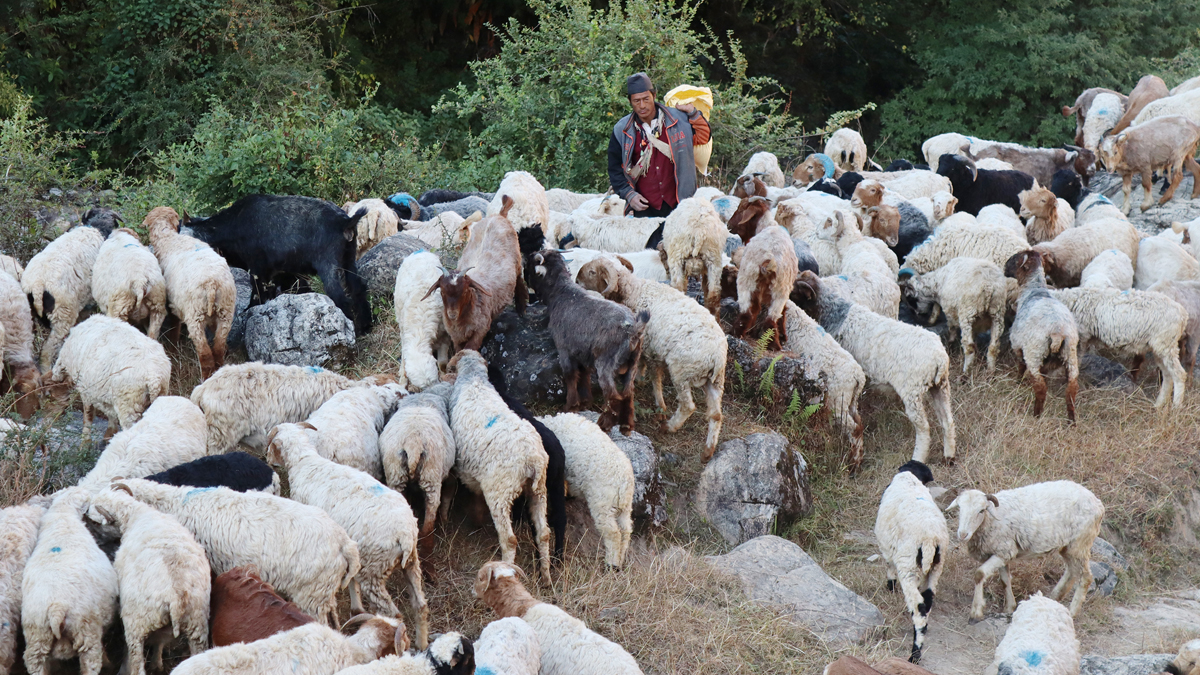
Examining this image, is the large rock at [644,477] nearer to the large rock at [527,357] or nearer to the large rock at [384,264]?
the large rock at [527,357]

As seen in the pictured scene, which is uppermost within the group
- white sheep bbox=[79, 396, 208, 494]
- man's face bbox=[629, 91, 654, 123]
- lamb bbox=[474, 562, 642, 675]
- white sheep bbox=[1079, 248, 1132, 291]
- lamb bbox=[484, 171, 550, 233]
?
man's face bbox=[629, 91, 654, 123]

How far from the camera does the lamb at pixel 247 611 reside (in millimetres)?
3818

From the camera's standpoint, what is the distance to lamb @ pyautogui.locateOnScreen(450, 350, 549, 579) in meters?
4.93

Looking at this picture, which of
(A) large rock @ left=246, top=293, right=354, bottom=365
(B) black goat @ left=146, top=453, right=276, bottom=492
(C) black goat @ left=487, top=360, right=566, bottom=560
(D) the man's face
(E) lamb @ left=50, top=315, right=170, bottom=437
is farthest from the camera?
(D) the man's face

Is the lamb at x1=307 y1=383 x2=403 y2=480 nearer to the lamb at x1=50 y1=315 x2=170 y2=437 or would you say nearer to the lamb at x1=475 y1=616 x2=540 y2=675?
the lamb at x1=50 y1=315 x2=170 y2=437

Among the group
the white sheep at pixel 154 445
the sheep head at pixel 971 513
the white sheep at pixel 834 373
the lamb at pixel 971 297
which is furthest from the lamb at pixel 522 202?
the sheep head at pixel 971 513

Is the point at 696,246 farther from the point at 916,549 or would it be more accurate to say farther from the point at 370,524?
the point at 370,524

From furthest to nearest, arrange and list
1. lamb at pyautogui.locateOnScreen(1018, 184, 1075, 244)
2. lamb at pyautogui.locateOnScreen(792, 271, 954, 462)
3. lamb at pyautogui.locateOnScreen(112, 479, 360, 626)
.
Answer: lamb at pyautogui.locateOnScreen(1018, 184, 1075, 244) → lamb at pyautogui.locateOnScreen(792, 271, 954, 462) → lamb at pyautogui.locateOnScreen(112, 479, 360, 626)

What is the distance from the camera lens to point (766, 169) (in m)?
10.7

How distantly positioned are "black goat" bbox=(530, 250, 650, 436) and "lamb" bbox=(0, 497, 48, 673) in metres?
2.90

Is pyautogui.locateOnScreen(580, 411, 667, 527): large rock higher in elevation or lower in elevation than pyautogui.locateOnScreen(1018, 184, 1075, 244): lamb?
lower

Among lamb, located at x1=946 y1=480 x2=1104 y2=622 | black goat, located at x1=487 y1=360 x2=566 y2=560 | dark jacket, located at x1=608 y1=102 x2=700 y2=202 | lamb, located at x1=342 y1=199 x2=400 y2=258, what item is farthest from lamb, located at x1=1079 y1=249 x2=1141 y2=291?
lamb, located at x1=342 y1=199 x2=400 y2=258

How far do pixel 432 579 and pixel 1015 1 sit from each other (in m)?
15.0

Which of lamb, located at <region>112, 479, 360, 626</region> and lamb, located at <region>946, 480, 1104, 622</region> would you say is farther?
lamb, located at <region>946, 480, 1104, 622</region>
